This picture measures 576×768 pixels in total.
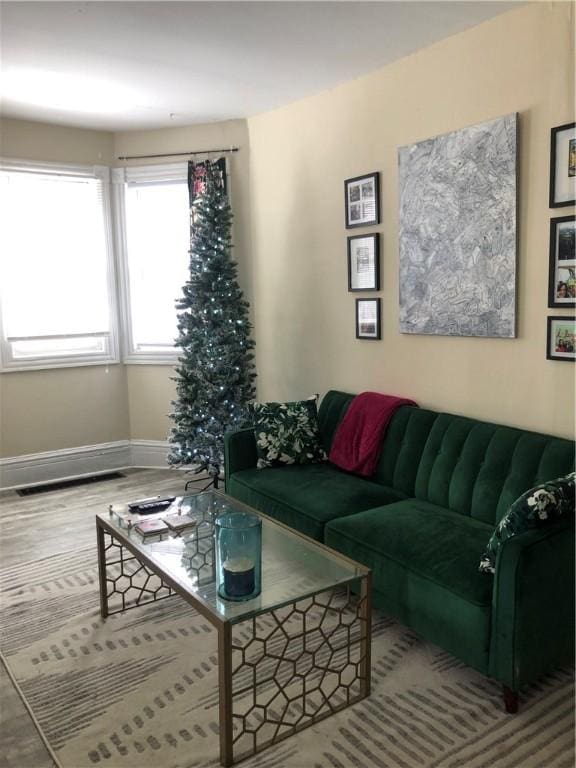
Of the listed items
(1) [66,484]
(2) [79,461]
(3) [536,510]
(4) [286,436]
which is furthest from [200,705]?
(2) [79,461]

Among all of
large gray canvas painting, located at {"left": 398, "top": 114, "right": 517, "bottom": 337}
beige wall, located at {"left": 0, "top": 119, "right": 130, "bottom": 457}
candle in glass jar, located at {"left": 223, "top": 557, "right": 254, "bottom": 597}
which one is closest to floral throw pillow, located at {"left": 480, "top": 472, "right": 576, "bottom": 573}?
candle in glass jar, located at {"left": 223, "top": 557, "right": 254, "bottom": 597}

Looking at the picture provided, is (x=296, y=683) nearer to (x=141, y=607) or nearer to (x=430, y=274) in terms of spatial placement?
(x=141, y=607)

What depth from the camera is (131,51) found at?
133 inches

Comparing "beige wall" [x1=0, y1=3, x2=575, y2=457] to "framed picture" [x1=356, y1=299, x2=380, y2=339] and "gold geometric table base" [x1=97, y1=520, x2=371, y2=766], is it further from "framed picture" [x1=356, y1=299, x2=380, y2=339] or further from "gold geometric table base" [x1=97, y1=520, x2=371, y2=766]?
"gold geometric table base" [x1=97, y1=520, x2=371, y2=766]

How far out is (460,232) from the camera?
131 inches

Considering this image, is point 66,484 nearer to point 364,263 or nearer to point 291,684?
point 364,263

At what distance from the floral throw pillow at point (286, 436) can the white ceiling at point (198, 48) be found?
1981mm

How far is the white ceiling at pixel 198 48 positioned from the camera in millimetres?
2924

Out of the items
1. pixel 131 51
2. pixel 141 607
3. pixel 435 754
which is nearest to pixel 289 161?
pixel 131 51

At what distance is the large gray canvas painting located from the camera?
3.11m

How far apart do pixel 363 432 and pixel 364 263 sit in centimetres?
106

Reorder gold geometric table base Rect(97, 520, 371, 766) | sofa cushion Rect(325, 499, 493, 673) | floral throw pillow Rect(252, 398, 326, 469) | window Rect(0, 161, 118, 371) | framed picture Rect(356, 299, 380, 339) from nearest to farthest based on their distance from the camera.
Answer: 1. gold geometric table base Rect(97, 520, 371, 766)
2. sofa cushion Rect(325, 499, 493, 673)
3. floral throw pillow Rect(252, 398, 326, 469)
4. framed picture Rect(356, 299, 380, 339)
5. window Rect(0, 161, 118, 371)

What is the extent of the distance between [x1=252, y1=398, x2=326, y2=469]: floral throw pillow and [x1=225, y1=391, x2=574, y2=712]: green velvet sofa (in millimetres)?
64

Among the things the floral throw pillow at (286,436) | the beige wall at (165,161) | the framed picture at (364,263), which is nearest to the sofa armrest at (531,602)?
the floral throw pillow at (286,436)
